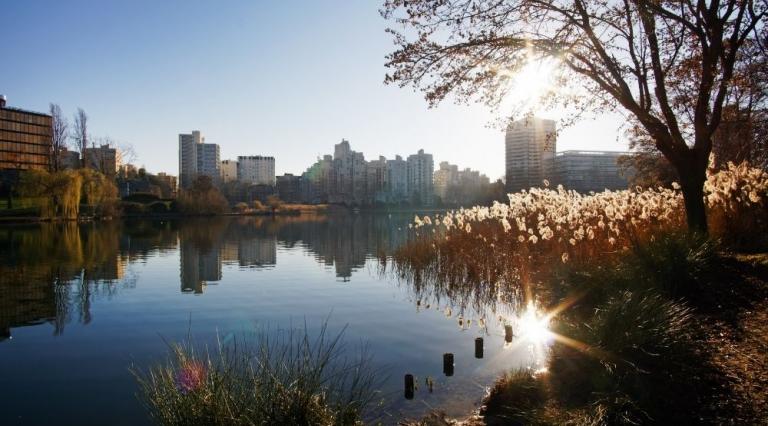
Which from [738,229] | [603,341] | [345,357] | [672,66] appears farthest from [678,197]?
Result: [345,357]

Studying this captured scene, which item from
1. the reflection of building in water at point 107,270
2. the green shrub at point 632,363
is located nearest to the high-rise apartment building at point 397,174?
the reflection of building in water at point 107,270

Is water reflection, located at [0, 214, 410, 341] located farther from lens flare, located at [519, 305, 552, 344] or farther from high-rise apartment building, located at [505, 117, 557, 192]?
high-rise apartment building, located at [505, 117, 557, 192]

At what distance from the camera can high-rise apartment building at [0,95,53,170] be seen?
3494 inches

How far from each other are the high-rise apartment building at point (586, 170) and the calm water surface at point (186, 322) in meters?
66.8

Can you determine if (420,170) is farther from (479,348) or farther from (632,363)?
(632,363)

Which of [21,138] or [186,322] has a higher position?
[21,138]

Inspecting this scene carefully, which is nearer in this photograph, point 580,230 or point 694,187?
point 694,187

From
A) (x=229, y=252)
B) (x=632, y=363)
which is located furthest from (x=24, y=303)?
(x=632, y=363)

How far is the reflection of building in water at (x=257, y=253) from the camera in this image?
2338cm

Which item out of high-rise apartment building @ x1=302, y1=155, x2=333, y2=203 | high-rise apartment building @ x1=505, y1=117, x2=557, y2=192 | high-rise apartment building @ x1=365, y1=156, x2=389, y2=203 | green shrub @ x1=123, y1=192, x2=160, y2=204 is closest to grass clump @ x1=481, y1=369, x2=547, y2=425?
high-rise apartment building @ x1=505, y1=117, x2=557, y2=192

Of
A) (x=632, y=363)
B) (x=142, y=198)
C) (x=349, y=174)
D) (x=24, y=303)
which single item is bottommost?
(x=24, y=303)

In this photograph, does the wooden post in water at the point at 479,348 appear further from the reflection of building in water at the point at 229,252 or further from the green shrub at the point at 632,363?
the reflection of building in water at the point at 229,252

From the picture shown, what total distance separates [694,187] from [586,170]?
76722 millimetres

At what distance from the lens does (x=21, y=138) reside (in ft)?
301
